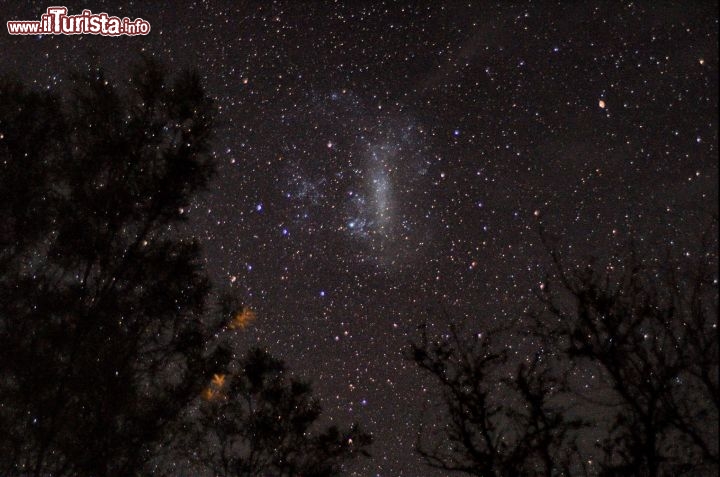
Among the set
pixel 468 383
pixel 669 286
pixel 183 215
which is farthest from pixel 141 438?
pixel 669 286

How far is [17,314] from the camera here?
7156mm

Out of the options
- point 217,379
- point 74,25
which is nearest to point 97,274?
point 217,379

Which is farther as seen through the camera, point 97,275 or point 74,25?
point 74,25

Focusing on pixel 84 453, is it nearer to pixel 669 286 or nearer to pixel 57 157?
pixel 57 157

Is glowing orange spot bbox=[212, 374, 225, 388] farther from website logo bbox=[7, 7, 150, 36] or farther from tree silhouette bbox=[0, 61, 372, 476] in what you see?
website logo bbox=[7, 7, 150, 36]

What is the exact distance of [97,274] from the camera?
7395 mm

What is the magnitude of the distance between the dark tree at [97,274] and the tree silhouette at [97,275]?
0.05ft

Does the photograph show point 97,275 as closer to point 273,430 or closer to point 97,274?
point 97,274

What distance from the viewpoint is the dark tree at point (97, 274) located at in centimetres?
704

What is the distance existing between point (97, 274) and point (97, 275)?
0.06 feet

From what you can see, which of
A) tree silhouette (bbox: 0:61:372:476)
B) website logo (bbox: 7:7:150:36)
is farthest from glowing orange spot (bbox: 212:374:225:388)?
website logo (bbox: 7:7:150:36)

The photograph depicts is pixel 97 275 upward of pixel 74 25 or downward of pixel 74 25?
downward

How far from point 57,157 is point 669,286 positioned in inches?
279

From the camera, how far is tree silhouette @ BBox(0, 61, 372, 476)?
23.1ft
